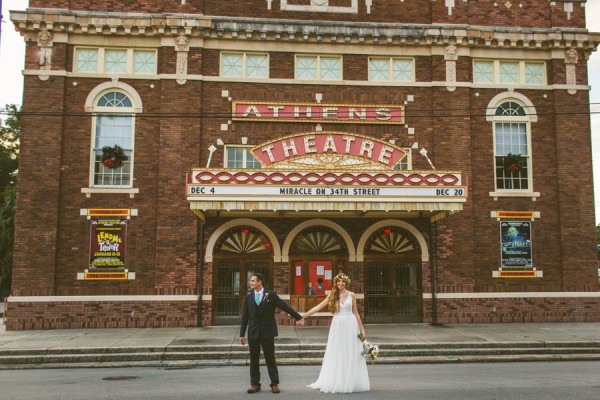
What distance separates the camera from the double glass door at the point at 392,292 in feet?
60.0

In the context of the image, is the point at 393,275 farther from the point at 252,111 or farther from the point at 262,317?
the point at 262,317

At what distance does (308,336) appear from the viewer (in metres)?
15.3

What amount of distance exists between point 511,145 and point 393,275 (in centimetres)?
593

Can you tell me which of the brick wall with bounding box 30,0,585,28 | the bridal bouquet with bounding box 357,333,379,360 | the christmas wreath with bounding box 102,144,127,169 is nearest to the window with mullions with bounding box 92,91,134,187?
the christmas wreath with bounding box 102,144,127,169

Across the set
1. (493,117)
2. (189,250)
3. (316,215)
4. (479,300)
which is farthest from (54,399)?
(493,117)

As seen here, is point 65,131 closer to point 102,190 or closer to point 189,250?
point 102,190

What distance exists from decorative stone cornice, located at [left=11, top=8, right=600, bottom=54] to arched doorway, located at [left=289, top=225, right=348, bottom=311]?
642 cm

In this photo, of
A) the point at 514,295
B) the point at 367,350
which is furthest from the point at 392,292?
the point at 367,350

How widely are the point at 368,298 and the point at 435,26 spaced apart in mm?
9176

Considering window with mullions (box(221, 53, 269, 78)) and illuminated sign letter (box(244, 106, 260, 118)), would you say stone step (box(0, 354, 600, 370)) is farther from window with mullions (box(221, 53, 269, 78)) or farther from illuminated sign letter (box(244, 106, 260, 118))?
window with mullions (box(221, 53, 269, 78))

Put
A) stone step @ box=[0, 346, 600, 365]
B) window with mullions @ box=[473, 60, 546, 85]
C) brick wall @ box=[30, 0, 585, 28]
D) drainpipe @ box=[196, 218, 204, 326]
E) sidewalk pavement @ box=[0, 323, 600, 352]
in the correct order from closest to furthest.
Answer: stone step @ box=[0, 346, 600, 365] → sidewalk pavement @ box=[0, 323, 600, 352] → drainpipe @ box=[196, 218, 204, 326] → brick wall @ box=[30, 0, 585, 28] → window with mullions @ box=[473, 60, 546, 85]

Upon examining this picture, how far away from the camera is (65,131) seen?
59.2 ft

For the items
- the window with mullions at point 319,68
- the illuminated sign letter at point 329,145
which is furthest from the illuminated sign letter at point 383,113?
the illuminated sign letter at point 329,145

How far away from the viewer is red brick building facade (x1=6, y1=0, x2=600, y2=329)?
17.6 meters
